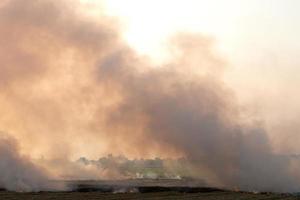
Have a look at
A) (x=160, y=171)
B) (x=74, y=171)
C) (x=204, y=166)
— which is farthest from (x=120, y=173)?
(x=160, y=171)

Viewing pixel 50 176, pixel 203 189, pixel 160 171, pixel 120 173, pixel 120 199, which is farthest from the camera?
pixel 160 171

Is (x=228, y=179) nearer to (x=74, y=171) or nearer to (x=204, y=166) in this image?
(x=204, y=166)

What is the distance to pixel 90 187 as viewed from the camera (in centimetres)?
9450

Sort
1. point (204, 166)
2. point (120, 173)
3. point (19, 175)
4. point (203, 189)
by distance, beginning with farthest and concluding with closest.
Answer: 1. point (120, 173)
2. point (204, 166)
3. point (19, 175)
4. point (203, 189)

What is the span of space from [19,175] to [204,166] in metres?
33.2

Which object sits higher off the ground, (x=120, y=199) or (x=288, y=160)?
(x=288, y=160)

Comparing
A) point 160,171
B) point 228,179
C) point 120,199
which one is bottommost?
point 120,199

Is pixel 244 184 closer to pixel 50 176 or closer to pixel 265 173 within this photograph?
pixel 265 173

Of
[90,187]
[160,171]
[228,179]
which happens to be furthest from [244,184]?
[160,171]

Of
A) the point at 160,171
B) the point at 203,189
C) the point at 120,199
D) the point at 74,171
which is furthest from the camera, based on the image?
the point at 160,171

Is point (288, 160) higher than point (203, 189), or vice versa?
point (288, 160)

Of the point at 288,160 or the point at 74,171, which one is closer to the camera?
the point at 288,160

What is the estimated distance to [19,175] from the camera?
96375mm

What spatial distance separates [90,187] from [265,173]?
3078 cm
